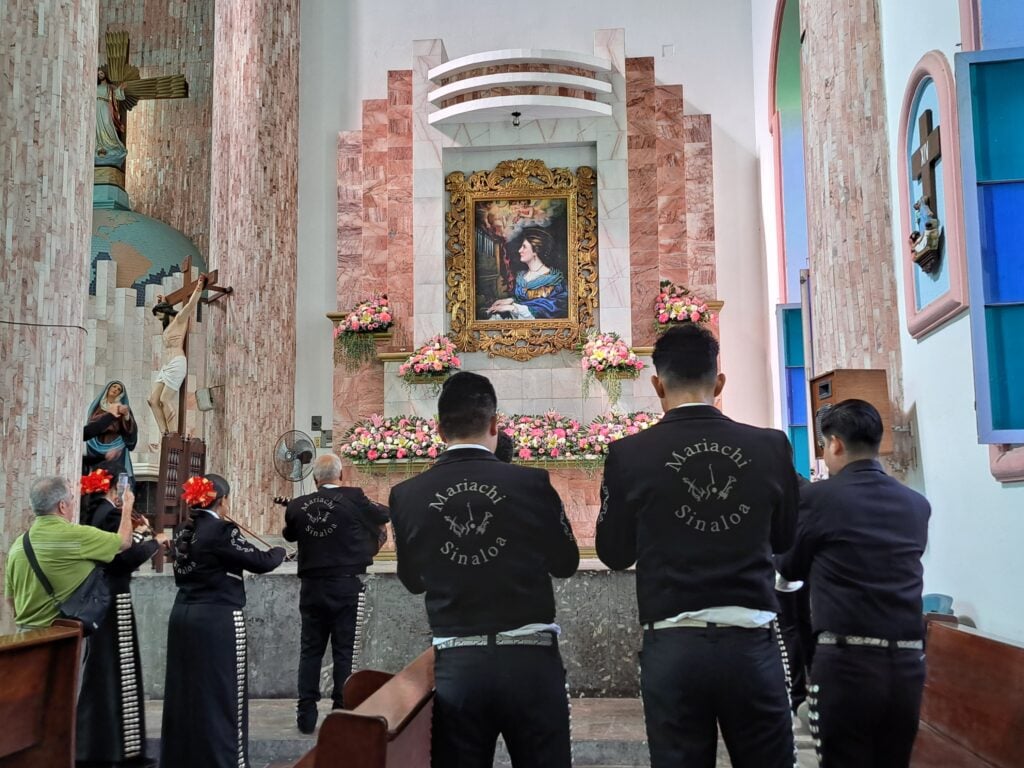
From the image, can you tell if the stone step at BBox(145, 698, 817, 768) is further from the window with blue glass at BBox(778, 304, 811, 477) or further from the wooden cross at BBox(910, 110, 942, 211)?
the window with blue glass at BBox(778, 304, 811, 477)

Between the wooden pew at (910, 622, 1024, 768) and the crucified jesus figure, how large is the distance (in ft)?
27.4

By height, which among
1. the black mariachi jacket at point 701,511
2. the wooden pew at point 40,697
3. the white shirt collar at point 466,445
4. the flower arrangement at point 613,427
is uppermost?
the flower arrangement at point 613,427

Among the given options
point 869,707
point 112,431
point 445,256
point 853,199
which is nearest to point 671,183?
point 445,256

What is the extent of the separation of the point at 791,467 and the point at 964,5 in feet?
9.85

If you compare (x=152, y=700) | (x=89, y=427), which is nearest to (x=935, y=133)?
(x=152, y=700)

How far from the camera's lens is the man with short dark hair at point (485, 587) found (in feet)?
9.98

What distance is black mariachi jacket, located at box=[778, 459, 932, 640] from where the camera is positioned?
3330 millimetres

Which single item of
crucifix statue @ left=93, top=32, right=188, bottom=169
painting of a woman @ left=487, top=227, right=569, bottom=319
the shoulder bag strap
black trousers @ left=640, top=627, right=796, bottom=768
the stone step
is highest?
crucifix statue @ left=93, top=32, right=188, bottom=169

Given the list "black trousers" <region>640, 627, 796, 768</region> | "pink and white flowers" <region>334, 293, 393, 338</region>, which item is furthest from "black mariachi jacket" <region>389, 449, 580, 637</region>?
"pink and white flowers" <region>334, 293, 393, 338</region>

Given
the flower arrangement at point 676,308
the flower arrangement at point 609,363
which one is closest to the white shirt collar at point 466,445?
the flower arrangement at point 609,363

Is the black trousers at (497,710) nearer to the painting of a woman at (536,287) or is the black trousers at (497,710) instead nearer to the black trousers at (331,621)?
the black trousers at (331,621)

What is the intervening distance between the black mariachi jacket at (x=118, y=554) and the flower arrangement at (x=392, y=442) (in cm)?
477

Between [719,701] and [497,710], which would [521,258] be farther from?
[719,701]

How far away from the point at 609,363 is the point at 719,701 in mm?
8736
